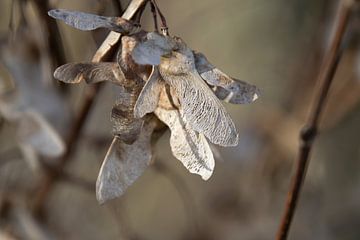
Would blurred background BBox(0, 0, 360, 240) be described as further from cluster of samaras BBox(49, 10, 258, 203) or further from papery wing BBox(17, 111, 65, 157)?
cluster of samaras BBox(49, 10, 258, 203)

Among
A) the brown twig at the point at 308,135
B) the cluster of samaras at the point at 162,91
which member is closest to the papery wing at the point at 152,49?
the cluster of samaras at the point at 162,91

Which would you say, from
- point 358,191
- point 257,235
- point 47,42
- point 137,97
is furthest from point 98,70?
point 358,191

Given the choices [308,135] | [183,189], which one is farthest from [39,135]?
[183,189]

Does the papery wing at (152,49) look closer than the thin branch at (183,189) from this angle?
Yes

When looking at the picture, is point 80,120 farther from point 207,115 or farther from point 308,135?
point 207,115

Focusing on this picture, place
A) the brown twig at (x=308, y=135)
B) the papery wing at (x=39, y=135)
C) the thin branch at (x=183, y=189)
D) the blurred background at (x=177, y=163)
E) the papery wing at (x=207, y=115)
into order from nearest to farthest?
the papery wing at (x=207, y=115)
the brown twig at (x=308, y=135)
the papery wing at (x=39, y=135)
the blurred background at (x=177, y=163)
the thin branch at (x=183, y=189)

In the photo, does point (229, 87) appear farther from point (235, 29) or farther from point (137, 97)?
point (235, 29)

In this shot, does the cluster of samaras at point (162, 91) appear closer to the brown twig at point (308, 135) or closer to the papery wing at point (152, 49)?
the papery wing at point (152, 49)
